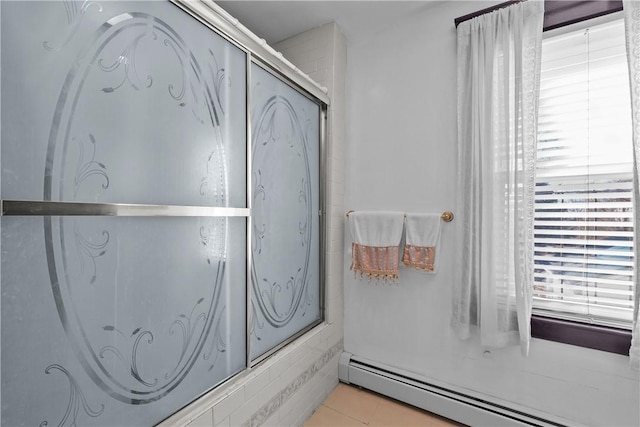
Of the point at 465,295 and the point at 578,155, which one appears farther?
the point at 465,295

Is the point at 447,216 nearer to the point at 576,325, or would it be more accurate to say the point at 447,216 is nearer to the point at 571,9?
the point at 576,325

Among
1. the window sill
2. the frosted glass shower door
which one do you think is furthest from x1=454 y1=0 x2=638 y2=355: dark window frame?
the frosted glass shower door

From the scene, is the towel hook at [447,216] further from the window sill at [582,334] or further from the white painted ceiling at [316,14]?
the white painted ceiling at [316,14]

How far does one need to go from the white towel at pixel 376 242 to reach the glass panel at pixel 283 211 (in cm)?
24

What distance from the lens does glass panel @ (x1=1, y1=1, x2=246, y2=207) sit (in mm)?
660

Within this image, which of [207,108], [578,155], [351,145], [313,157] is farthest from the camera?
[351,145]

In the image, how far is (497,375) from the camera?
1.52 m

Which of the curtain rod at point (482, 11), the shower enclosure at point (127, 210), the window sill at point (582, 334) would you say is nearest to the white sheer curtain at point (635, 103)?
the window sill at point (582, 334)

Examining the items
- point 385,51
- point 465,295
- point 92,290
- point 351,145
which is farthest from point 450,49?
point 92,290

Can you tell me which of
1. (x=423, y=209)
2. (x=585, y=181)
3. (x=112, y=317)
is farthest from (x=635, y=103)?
(x=112, y=317)

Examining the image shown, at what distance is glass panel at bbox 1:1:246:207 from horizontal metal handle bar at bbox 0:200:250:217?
0.07 ft

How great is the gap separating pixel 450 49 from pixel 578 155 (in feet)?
2.74

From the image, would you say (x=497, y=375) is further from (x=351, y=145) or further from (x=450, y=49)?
(x=450, y=49)

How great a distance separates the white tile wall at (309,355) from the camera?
112 centimetres
